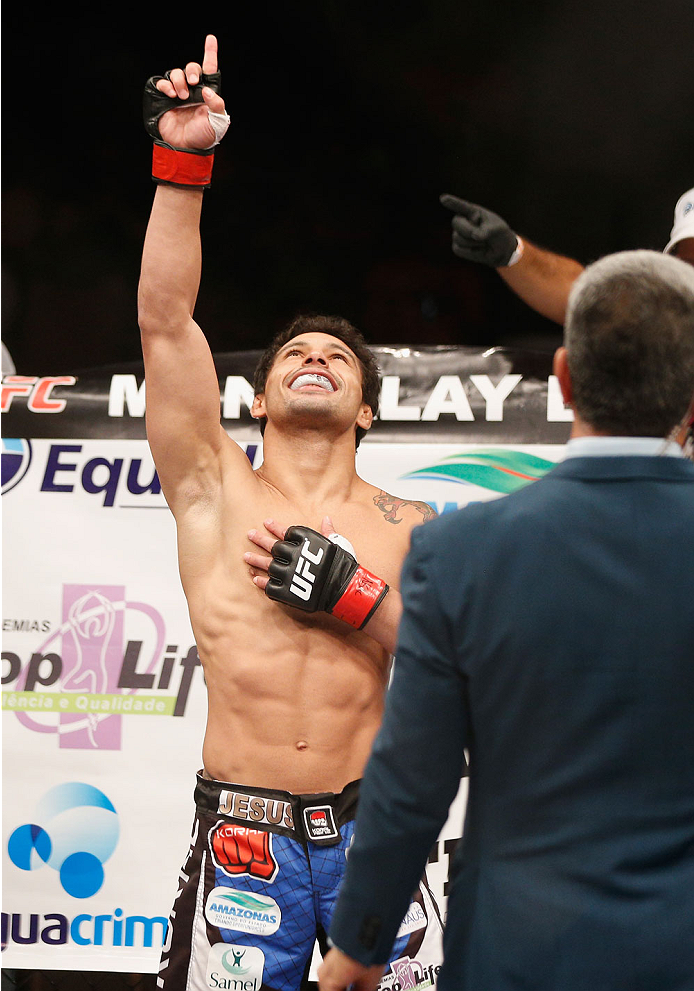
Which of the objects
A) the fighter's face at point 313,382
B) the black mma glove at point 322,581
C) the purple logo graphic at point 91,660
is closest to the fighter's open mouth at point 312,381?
the fighter's face at point 313,382

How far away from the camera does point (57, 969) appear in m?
2.68

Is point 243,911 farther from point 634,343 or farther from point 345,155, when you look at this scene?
point 345,155

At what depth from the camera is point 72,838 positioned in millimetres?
2689

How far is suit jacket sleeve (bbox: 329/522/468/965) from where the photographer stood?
3.25 feet

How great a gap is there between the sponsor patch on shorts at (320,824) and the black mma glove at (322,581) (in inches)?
14.3

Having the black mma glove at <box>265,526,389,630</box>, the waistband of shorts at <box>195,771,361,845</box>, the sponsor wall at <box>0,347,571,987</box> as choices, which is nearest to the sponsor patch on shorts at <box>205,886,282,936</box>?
the waistband of shorts at <box>195,771,361,845</box>

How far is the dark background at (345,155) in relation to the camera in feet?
11.7

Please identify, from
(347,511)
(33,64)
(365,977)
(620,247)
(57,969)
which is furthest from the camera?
(33,64)

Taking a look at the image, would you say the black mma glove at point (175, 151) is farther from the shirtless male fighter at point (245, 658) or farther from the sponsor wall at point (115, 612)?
the sponsor wall at point (115, 612)

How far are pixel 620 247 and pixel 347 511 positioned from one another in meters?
2.08

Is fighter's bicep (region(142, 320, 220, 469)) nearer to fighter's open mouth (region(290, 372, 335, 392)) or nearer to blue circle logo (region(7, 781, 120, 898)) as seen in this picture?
fighter's open mouth (region(290, 372, 335, 392))

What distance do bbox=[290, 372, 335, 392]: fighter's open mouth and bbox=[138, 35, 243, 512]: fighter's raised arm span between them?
24 cm

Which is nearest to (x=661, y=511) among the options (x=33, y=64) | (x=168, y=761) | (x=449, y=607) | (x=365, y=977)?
(x=449, y=607)

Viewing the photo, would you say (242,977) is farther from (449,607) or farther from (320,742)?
(449,607)
